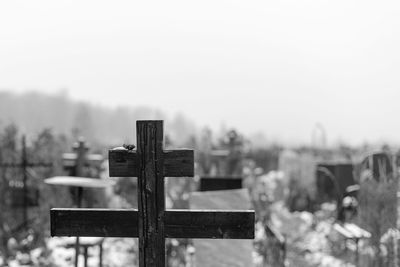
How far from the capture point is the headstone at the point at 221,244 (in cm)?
554

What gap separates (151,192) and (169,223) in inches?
8.6

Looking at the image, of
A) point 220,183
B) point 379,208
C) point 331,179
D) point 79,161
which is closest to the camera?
point 379,208

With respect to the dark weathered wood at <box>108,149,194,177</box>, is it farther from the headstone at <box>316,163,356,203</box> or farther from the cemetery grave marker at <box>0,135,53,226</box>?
the headstone at <box>316,163,356,203</box>

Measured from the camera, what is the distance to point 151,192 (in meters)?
3.14

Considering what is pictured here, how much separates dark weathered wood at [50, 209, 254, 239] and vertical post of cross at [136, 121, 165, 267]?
2.1 inches

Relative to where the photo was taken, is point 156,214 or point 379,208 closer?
point 156,214

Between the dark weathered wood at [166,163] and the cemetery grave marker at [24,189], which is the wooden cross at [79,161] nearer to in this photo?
the cemetery grave marker at [24,189]

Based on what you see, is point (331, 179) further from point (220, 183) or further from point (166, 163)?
point (166, 163)

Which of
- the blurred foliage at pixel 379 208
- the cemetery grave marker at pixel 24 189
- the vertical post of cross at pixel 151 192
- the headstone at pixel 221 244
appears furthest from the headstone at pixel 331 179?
the vertical post of cross at pixel 151 192

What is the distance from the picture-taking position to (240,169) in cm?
873

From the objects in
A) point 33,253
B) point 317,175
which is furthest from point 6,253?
point 317,175

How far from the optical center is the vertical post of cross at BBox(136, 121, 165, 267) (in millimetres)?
3137

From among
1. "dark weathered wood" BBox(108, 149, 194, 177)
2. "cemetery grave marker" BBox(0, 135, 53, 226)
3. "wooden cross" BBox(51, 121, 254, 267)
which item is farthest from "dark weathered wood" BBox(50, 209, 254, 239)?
"cemetery grave marker" BBox(0, 135, 53, 226)

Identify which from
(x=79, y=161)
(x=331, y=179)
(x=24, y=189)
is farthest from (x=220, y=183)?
(x=331, y=179)
